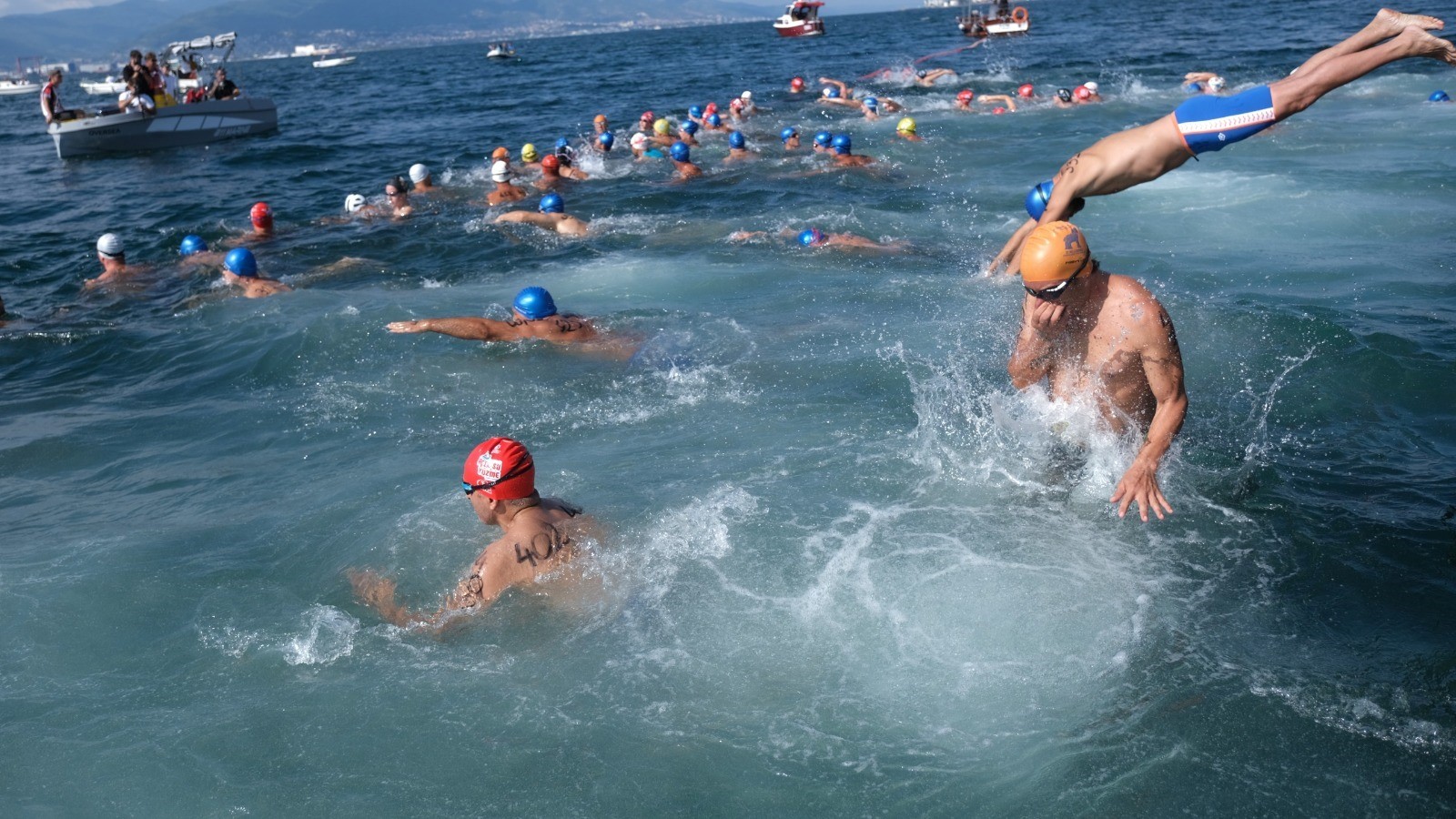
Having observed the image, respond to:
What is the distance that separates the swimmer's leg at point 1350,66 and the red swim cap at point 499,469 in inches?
150

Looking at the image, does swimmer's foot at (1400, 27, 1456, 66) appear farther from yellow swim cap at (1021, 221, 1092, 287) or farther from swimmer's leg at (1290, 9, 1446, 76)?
yellow swim cap at (1021, 221, 1092, 287)

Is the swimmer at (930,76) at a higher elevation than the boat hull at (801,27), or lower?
lower

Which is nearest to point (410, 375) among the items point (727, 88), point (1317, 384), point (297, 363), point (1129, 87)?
point (297, 363)

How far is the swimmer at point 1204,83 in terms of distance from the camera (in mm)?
20953

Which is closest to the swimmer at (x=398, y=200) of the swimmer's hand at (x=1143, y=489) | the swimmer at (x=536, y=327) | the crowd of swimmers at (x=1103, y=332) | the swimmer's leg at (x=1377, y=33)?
the swimmer at (x=536, y=327)

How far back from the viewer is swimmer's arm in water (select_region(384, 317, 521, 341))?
8094 millimetres

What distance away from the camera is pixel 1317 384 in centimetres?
742

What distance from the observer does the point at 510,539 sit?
16.0 ft

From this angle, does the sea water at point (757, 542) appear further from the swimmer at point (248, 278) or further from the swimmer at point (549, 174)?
the swimmer at point (549, 174)

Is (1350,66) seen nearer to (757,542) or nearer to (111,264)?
(757,542)

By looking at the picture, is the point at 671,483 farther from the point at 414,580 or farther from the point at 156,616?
the point at 156,616

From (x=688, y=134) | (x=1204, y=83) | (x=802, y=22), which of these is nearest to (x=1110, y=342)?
(x=688, y=134)

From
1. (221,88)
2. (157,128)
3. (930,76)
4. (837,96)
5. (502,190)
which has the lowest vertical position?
(502,190)

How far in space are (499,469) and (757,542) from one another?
1600 mm
